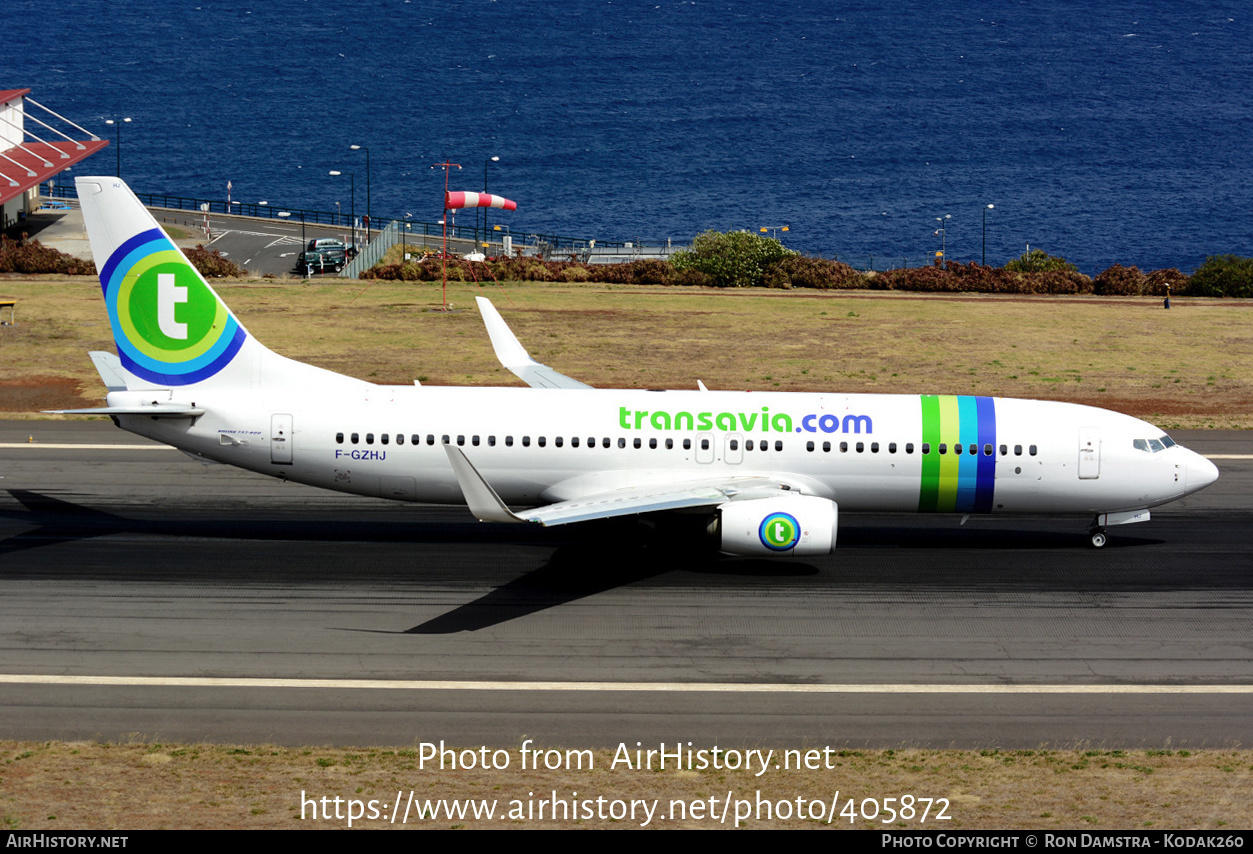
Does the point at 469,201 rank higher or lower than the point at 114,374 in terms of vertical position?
higher

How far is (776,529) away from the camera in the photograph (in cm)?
2923

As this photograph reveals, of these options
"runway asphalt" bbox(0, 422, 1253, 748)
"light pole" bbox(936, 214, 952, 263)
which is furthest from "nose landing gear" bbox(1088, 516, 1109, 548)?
"light pole" bbox(936, 214, 952, 263)

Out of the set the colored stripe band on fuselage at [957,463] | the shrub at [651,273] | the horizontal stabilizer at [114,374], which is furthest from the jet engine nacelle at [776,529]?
the shrub at [651,273]

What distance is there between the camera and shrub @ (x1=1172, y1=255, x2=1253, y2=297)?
8856 centimetres

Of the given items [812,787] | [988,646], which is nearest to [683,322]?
[988,646]

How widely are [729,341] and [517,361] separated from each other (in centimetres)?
2589

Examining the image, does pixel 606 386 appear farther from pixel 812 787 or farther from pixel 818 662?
pixel 812 787

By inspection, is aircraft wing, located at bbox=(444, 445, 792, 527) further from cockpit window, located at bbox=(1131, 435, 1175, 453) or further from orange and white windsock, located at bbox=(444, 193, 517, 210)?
orange and white windsock, located at bbox=(444, 193, 517, 210)

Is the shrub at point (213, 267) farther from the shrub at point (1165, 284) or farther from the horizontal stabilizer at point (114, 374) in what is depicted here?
the shrub at point (1165, 284)

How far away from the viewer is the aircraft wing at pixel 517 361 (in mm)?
38688

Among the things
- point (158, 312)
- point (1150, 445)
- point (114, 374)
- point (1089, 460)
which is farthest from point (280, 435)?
point (1150, 445)

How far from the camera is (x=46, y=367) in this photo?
55.3m

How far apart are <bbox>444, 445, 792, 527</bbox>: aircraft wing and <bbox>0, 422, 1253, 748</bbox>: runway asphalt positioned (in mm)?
2217

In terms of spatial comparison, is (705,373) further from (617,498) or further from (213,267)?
(213,267)
